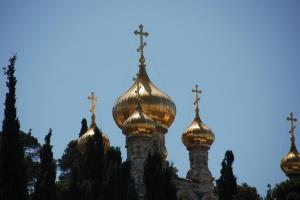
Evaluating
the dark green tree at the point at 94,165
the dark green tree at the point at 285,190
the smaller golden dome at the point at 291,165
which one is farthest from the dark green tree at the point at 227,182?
the smaller golden dome at the point at 291,165

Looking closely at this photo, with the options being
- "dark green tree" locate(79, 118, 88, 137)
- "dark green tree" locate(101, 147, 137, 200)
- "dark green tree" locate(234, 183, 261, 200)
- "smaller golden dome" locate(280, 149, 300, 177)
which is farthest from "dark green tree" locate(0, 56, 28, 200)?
"smaller golden dome" locate(280, 149, 300, 177)

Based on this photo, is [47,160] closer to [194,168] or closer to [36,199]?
[36,199]

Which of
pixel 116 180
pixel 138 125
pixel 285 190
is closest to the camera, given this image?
pixel 116 180

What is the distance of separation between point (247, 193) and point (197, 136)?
15.5 metres

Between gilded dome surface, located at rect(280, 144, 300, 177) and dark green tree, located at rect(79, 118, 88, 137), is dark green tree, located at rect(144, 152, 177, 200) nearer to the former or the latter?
dark green tree, located at rect(79, 118, 88, 137)

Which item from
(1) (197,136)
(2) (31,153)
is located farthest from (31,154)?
(1) (197,136)

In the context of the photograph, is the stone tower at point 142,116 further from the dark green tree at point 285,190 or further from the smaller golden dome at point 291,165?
the smaller golden dome at point 291,165

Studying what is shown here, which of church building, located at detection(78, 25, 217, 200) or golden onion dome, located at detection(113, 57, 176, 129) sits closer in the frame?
church building, located at detection(78, 25, 217, 200)

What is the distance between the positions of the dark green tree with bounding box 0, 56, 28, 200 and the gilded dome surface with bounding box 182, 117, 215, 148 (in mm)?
30623

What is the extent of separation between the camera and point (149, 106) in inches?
2586

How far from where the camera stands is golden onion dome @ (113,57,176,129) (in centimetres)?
6569

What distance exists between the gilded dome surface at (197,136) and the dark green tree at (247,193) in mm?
13630

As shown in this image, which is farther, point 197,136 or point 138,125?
point 197,136

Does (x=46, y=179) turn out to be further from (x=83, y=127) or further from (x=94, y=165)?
(x=83, y=127)
